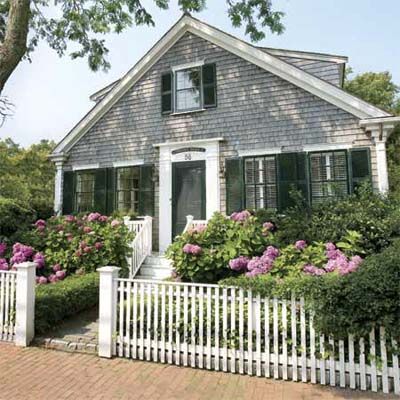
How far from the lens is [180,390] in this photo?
366 centimetres

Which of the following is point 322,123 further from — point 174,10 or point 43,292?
point 43,292

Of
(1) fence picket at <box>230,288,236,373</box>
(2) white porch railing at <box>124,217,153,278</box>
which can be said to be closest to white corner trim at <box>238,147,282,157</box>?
(2) white porch railing at <box>124,217,153,278</box>

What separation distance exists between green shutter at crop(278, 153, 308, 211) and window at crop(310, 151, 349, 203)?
0.19 meters

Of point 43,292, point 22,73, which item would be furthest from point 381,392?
point 22,73

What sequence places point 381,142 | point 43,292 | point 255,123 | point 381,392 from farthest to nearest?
point 255,123, point 381,142, point 43,292, point 381,392

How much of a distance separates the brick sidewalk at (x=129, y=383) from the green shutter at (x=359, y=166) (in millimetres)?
5416

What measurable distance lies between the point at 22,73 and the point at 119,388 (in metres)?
10.2

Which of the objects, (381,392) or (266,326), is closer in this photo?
(381,392)

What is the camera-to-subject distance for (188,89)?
1001 cm

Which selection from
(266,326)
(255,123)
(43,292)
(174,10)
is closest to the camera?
(266,326)

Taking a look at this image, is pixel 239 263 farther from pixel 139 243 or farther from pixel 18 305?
pixel 18 305

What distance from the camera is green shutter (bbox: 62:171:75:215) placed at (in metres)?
11.0

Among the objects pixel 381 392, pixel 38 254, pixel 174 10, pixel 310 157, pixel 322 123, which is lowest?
pixel 381 392

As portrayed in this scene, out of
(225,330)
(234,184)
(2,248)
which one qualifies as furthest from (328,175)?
(2,248)
